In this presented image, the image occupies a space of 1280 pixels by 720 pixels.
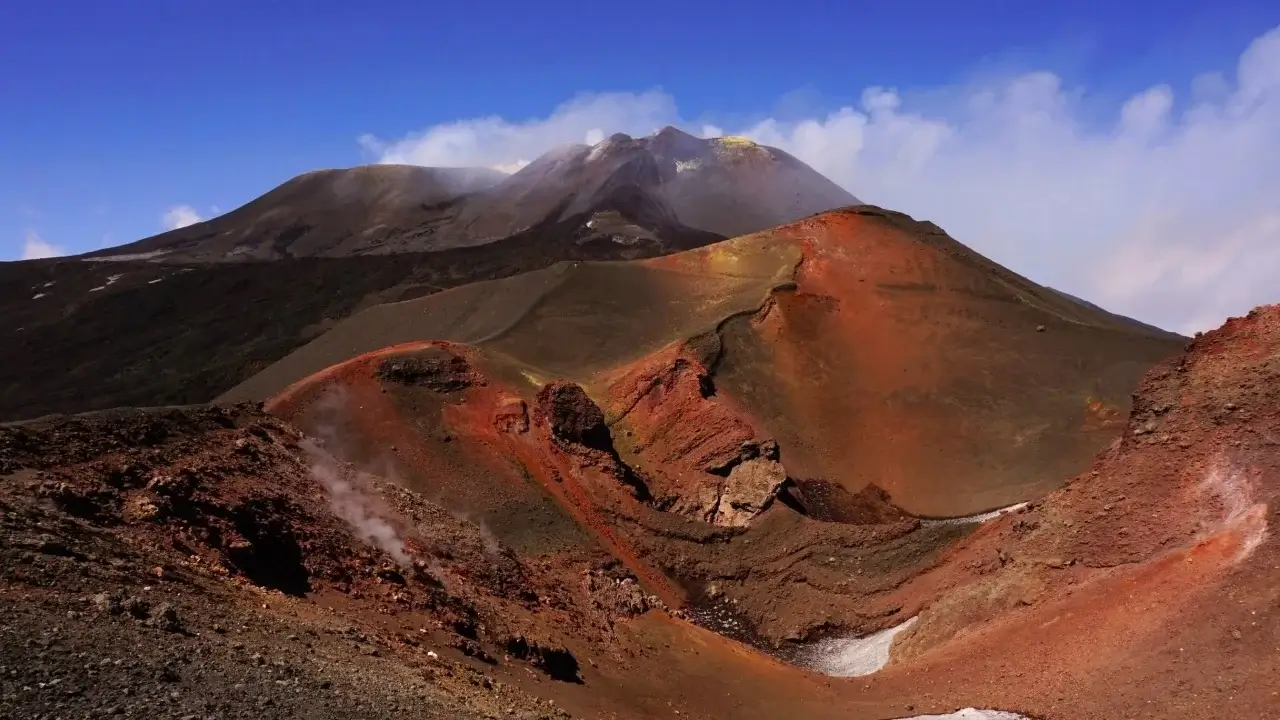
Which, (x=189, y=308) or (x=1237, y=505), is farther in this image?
(x=189, y=308)

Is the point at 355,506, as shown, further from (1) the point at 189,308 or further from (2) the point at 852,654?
(1) the point at 189,308

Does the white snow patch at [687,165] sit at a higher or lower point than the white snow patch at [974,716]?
higher

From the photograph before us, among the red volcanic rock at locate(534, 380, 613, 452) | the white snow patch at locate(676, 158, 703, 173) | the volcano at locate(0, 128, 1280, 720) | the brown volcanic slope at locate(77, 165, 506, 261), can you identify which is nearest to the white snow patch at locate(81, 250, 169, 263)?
the brown volcanic slope at locate(77, 165, 506, 261)

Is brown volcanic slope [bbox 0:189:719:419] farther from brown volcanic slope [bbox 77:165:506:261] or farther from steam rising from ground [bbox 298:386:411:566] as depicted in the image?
steam rising from ground [bbox 298:386:411:566]

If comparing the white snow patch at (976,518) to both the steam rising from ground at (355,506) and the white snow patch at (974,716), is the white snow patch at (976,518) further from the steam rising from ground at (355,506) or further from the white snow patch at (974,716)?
the steam rising from ground at (355,506)

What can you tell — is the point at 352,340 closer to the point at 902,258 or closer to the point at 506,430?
the point at 506,430

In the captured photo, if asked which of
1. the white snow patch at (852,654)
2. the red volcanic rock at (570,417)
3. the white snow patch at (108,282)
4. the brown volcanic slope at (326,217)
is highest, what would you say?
the brown volcanic slope at (326,217)

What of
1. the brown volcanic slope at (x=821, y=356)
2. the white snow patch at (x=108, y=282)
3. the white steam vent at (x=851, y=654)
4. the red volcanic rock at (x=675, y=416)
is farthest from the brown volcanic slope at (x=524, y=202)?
the white steam vent at (x=851, y=654)

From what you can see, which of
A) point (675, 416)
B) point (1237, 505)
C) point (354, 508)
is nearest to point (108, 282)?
point (675, 416)

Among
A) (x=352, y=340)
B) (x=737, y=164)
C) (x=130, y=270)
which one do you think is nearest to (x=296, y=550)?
(x=352, y=340)
